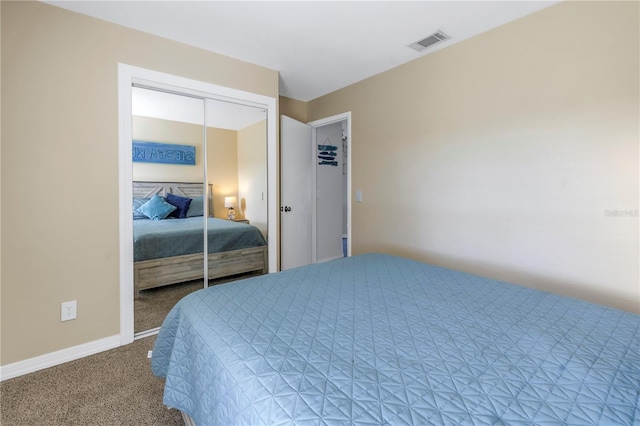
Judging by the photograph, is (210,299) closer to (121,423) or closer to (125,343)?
(121,423)

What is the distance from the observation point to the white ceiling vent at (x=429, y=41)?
2.39 meters

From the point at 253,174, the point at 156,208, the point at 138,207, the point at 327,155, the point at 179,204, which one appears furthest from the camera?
the point at 327,155

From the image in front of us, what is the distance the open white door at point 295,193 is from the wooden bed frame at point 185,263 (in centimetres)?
49

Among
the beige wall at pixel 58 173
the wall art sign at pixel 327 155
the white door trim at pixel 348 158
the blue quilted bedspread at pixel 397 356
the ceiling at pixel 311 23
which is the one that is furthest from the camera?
the wall art sign at pixel 327 155

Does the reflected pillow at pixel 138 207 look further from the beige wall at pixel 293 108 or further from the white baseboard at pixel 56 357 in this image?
the beige wall at pixel 293 108

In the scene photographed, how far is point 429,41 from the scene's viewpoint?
97.8 inches

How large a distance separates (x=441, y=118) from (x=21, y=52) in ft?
10.2

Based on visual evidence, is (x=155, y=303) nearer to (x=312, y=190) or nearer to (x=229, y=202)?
(x=229, y=202)

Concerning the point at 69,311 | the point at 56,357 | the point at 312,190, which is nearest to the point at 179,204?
the point at 69,311

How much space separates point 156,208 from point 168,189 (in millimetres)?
196

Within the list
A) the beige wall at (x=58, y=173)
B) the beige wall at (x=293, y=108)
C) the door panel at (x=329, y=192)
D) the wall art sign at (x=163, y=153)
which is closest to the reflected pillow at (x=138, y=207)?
the beige wall at (x=58, y=173)

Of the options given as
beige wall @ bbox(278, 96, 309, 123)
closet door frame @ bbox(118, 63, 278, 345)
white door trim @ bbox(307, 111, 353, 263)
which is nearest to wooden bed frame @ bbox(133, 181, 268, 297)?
closet door frame @ bbox(118, 63, 278, 345)

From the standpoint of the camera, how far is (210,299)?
1.45 metres

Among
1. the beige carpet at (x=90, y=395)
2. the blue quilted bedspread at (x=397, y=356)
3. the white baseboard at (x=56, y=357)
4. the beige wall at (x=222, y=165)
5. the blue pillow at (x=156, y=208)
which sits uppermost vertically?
the beige wall at (x=222, y=165)
